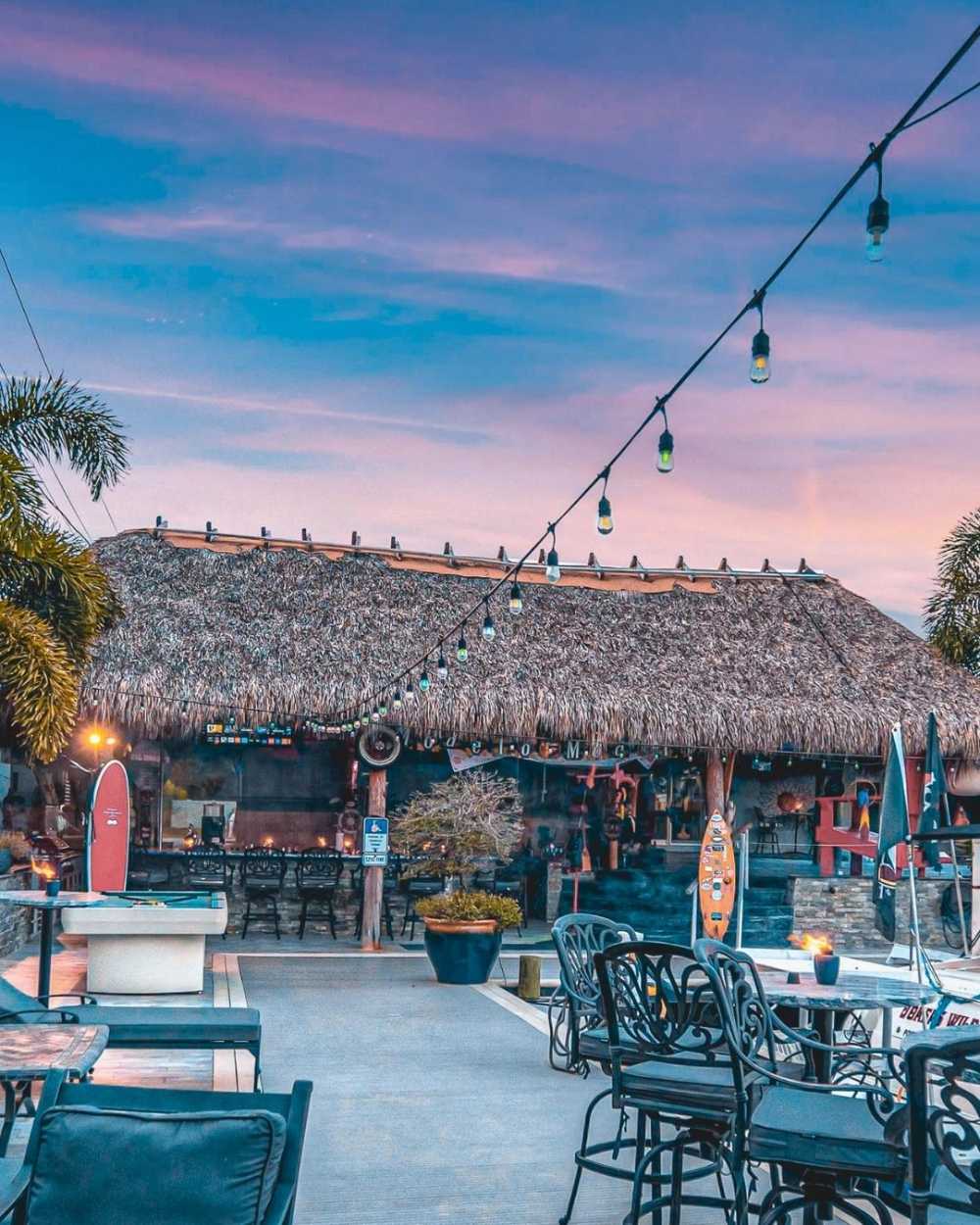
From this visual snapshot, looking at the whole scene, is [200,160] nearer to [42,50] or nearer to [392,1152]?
[42,50]

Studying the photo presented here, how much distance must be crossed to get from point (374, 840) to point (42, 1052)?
32.6 feet

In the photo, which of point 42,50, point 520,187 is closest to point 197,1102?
point 520,187

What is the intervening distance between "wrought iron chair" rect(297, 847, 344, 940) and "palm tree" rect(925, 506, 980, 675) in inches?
357

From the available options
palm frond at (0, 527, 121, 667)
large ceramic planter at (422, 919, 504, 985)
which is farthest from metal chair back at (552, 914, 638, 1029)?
palm frond at (0, 527, 121, 667)

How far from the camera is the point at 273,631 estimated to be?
16.1 m

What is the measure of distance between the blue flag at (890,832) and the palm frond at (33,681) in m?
7.42

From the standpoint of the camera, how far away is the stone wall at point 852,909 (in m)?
16.5

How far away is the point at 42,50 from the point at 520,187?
367 centimetres

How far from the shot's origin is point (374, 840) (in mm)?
14102

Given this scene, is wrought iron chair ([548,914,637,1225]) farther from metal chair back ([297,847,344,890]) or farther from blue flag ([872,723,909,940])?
metal chair back ([297,847,344,890])

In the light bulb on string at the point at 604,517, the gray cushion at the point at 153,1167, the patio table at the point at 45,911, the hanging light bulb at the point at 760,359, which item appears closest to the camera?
the gray cushion at the point at 153,1167

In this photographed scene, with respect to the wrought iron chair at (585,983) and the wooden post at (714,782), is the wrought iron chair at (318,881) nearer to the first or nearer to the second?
the wooden post at (714,782)

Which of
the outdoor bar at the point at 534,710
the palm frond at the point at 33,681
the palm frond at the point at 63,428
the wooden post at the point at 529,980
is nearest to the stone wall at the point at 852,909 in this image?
the outdoor bar at the point at 534,710

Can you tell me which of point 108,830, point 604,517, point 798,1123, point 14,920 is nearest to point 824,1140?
point 798,1123
